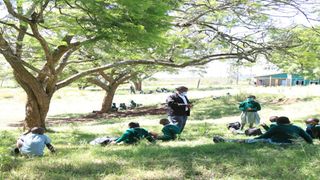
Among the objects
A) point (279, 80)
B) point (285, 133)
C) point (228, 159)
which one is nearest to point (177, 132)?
point (285, 133)

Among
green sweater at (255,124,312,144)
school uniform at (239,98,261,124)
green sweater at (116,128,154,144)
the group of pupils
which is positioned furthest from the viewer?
school uniform at (239,98,261,124)

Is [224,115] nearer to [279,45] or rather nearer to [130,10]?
[279,45]

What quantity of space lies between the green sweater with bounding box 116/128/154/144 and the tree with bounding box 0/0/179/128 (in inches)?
87.2

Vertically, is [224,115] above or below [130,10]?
below

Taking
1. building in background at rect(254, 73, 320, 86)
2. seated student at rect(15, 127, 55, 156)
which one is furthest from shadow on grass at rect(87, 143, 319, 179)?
building in background at rect(254, 73, 320, 86)

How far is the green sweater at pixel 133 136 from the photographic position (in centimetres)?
1016

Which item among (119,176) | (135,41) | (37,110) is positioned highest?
(135,41)

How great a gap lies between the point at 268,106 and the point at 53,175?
20934 mm

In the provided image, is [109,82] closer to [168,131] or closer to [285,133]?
[168,131]

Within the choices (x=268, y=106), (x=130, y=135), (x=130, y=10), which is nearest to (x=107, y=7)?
(x=130, y=10)

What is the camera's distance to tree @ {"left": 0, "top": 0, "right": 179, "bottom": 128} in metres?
8.81

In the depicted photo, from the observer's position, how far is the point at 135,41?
10.2 meters

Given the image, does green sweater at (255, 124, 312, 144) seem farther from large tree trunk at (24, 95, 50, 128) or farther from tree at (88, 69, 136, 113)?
tree at (88, 69, 136, 113)

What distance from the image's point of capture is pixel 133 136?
10.2 metres
